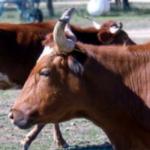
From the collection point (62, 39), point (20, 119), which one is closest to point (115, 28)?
point (20, 119)

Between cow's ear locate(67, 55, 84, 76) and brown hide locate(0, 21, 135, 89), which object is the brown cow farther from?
cow's ear locate(67, 55, 84, 76)

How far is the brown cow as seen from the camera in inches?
389

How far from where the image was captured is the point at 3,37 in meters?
10.0

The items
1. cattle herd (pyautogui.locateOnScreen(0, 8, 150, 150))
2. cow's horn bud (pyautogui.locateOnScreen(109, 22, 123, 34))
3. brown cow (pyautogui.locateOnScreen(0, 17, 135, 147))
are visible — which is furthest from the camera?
cow's horn bud (pyautogui.locateOnScreen(109, 22, 123, 34))

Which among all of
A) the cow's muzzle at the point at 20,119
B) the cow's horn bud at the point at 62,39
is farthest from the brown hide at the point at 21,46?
the cow's horn bud at the point at 62,39

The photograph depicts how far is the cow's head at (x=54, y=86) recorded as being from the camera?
20.9ft

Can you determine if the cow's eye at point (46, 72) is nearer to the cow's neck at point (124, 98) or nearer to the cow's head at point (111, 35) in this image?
the cow's neck at point (124, 98)

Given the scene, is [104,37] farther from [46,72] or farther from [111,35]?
[46,72]

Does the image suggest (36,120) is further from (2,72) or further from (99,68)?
(2,72)

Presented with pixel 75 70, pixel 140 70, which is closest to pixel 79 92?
pixel 75 70

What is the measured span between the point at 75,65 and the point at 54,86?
0.92 ft

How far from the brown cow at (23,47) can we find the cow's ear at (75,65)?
11.4 ft

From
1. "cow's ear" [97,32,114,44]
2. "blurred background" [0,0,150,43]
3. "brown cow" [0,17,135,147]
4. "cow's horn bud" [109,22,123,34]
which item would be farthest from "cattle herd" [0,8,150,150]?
"blurred background" [0,0,150,43]

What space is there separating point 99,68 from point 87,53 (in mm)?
190
